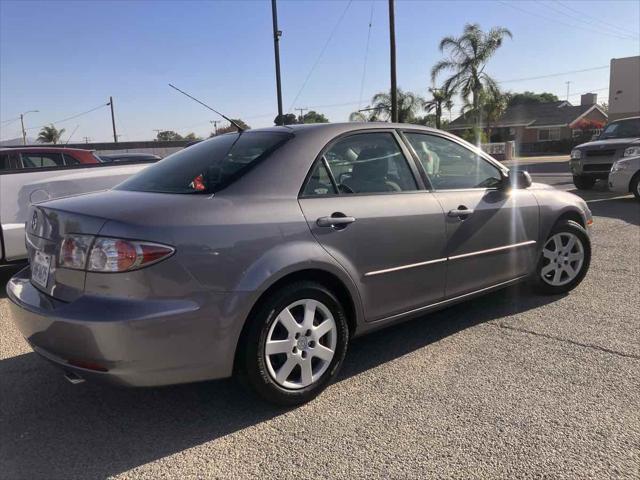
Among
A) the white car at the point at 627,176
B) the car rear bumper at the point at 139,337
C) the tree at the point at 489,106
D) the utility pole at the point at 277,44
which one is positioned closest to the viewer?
the car rear bumper at the point at 139,337

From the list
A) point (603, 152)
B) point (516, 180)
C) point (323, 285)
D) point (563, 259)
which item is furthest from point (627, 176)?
point (323, 285)

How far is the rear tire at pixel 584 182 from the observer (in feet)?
43.6

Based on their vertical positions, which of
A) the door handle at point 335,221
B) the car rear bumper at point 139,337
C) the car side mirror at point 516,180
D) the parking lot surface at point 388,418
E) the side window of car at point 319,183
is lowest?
the parking lot surface at point 388,418

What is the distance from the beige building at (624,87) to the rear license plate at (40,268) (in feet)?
130

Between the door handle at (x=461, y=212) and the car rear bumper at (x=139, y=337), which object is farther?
the door handle at (x=461, y=212)

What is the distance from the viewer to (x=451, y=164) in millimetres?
4031

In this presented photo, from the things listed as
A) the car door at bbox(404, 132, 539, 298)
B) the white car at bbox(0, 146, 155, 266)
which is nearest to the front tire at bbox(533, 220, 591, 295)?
the car door at bbox(404, 132, 539, 298)

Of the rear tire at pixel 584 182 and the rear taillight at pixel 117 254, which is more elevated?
the rear taillight at pixel 117 254

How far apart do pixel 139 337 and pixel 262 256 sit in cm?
70

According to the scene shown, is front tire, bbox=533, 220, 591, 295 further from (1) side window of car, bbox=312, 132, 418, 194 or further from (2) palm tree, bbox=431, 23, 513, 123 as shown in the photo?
(2) palm tree, bbox=431, 23, 513, 123

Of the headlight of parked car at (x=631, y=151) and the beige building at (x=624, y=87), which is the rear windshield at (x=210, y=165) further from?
the beige building at (x=624, y=87)

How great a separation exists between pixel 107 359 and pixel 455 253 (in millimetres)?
2346

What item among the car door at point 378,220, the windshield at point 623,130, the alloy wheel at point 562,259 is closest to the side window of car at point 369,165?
the car door at point 378,220

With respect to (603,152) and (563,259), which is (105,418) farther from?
A: (603,152)
